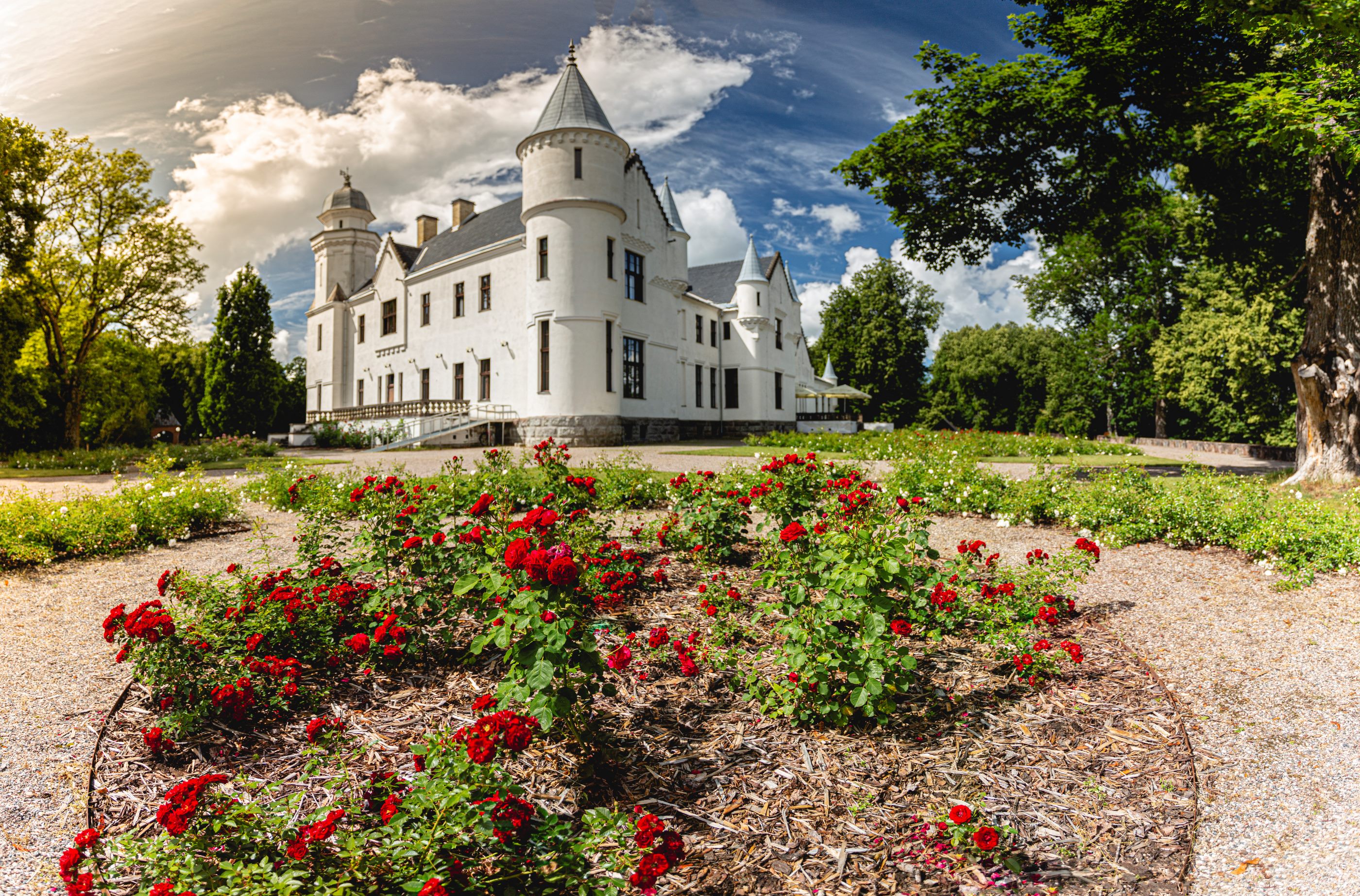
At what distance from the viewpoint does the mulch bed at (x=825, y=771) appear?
8.48ft

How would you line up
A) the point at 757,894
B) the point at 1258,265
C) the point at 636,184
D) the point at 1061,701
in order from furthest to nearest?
the point at 636,184, the point at 1258,265, the point at 1061,701, the point at 757,894

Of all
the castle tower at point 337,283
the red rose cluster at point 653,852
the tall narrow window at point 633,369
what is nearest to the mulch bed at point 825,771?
the red rose cluster at point 653,852

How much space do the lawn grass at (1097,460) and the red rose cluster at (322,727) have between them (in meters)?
15.3

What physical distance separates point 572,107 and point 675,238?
8.93 m

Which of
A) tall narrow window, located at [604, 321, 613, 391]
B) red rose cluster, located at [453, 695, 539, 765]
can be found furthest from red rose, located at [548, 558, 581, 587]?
tall narrow window, located at [604, 321, 613, 391]

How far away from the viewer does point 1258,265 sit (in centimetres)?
2202

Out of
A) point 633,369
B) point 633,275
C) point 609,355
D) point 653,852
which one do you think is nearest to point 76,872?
point 653,852

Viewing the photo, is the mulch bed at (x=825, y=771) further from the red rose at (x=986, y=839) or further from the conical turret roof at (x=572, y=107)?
the conical turret roof at (x=572, y=107)

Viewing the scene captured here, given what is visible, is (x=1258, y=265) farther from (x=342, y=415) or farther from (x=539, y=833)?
(x=342, y=415)

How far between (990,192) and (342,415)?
1248 inches

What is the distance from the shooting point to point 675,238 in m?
33.8

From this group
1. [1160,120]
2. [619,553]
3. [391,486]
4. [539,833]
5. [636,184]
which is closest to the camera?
[539,833]

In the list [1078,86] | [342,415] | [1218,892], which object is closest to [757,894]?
[1218,892]

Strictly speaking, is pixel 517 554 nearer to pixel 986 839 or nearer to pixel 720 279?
pixel 986 839
